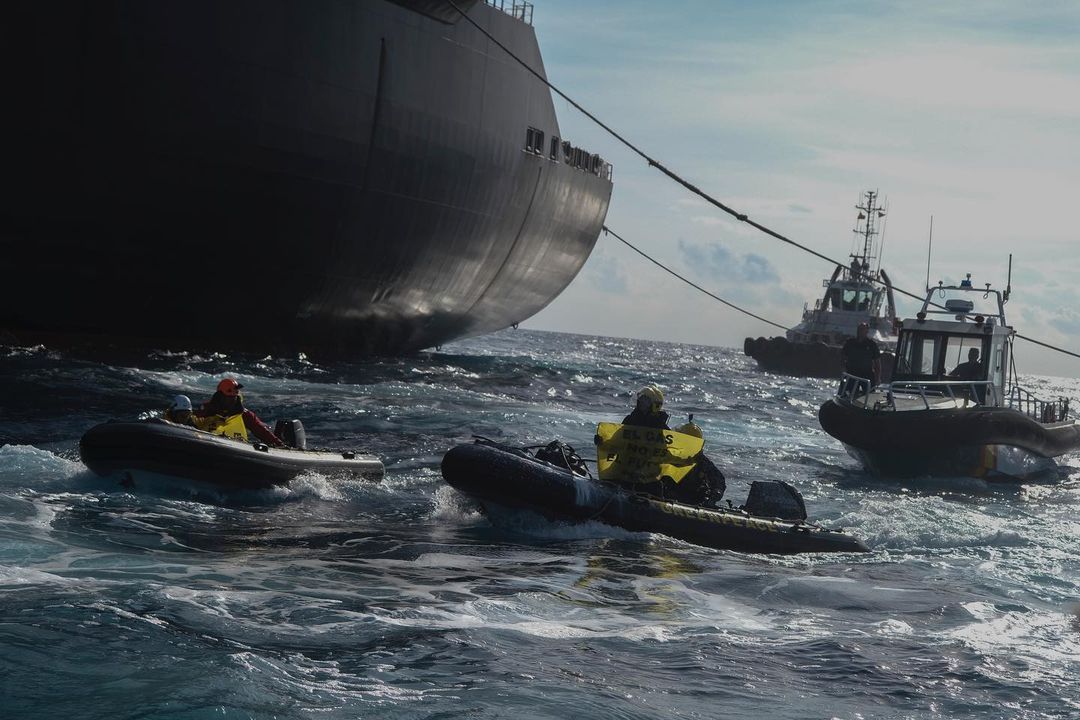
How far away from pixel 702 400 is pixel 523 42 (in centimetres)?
1149

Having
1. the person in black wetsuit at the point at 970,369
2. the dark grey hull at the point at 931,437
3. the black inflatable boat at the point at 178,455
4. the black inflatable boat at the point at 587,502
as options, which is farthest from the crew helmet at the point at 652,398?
the person in black wetsuit at the point at 970,369

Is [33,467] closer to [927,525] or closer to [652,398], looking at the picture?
[652,398]

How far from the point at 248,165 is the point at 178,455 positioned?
46.9 feet

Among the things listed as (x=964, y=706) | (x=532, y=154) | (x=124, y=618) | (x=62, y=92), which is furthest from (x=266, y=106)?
(x=964, y=706)

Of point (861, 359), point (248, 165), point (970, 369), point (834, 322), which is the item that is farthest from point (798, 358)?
point (861, 359)

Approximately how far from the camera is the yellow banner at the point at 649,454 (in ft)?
41.3

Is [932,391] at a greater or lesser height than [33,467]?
greater

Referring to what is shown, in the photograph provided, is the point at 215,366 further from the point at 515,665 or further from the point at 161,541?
the point at 515,665

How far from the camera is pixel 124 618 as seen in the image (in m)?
7.88

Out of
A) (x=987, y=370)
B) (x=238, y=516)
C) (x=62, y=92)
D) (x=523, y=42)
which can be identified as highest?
(x=523, y=42)

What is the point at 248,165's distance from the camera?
25781mm

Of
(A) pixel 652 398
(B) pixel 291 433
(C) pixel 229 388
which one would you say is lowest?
(B) pixel 291 433

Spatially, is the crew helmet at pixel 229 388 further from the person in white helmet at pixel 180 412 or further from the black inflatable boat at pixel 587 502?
the black inflatable boat at pixel 587 502

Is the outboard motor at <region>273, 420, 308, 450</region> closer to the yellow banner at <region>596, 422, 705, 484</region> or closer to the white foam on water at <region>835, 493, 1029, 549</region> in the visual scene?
Answer: the yellow banner at <region>596, 422, 705, 484</region>
